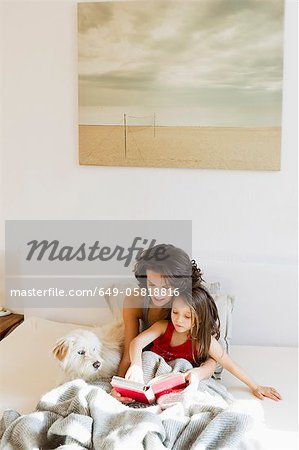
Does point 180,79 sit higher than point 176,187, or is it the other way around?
point 180,79

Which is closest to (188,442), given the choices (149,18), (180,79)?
(180,79)

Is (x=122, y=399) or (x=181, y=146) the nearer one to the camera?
(x=122, y=399)

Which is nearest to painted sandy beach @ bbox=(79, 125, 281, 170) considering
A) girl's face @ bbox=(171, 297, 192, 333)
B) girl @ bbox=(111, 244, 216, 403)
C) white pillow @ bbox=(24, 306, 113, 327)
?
girl @ bbox=(111, 244, 216, 403)

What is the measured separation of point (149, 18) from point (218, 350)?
129cm

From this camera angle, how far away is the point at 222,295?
7.86 feet

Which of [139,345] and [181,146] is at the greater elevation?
[181,146]

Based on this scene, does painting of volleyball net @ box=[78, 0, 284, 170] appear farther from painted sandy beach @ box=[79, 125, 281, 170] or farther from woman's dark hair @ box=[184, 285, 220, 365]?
woman's dark hair @ box=[184, 285, 220, 365]

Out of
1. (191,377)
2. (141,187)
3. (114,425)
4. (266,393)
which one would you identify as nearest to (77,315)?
(141,187)

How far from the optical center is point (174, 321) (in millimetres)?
2113

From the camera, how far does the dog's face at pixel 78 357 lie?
2.03 meters

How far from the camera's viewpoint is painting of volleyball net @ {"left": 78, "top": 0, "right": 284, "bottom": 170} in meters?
2.49

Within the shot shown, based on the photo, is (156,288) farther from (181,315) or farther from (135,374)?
(135,374)

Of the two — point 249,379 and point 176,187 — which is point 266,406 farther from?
point 176,187

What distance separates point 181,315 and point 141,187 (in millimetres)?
740
